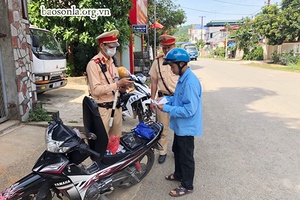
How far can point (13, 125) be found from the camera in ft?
15.5

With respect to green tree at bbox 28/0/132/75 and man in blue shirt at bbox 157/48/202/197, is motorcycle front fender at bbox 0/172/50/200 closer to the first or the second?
man in blue shirt at bbox 157/48/202/197

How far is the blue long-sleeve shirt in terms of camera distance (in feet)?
8.74

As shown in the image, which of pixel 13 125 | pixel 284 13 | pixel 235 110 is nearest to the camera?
pixel 13 125

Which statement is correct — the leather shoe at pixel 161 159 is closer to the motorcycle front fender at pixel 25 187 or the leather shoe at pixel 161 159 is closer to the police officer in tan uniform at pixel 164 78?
the police officer in tan uniform at pixel 164 78

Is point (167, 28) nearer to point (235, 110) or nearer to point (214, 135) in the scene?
point (235, 110)

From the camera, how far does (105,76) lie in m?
3.02

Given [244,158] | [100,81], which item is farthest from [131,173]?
[244,158]

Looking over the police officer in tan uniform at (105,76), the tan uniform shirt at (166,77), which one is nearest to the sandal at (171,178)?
the police officer in tan uniform at (105,76)

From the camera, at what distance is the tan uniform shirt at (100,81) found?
2.90 m

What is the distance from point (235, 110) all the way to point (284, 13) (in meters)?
19.9

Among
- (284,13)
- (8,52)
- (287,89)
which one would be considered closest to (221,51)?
(284,13)

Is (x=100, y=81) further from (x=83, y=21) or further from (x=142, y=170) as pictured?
(x=83, y=21)

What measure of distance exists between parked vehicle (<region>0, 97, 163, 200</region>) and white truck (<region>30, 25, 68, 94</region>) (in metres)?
5.08

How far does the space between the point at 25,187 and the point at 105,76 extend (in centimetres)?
143
